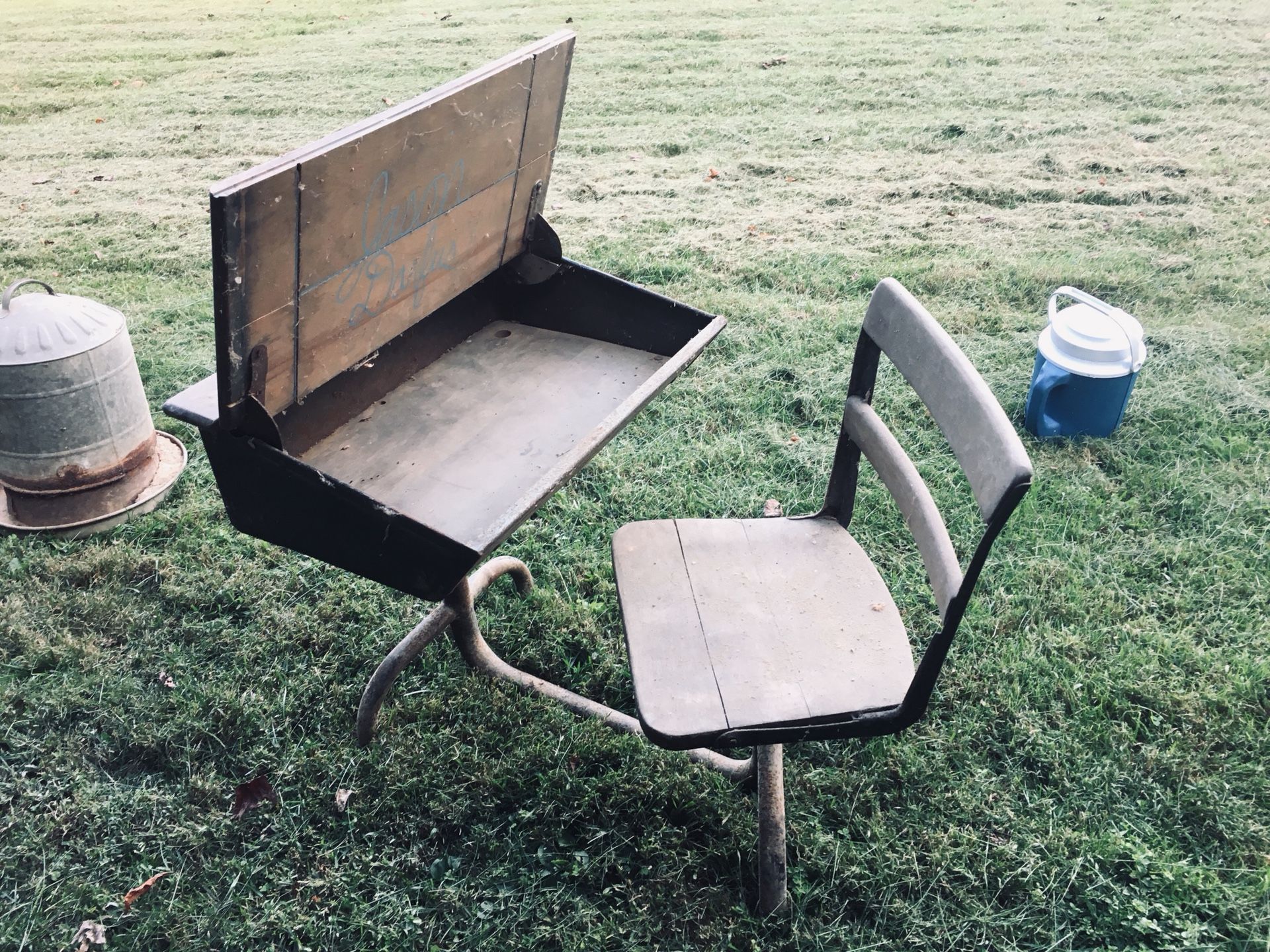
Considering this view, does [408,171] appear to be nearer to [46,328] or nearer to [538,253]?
[538,253]

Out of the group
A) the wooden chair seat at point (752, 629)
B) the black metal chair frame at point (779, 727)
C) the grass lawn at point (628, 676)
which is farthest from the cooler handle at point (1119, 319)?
the wooden chair seat at point (752, 629)

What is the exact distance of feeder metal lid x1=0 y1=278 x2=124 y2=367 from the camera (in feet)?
9.89

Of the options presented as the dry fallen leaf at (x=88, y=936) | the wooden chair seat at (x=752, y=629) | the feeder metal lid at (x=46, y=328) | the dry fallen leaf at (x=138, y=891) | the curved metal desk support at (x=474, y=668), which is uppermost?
the wooden chair seat at (x=752, y=629)

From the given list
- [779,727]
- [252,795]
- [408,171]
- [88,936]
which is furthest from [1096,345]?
[88,936]

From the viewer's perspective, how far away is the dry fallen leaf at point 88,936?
2.05m

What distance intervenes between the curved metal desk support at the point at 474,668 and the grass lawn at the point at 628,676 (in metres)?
0.06

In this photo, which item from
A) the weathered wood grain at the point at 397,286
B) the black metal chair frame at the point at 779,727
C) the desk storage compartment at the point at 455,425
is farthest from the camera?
the weathered wood grain at the point at 397,286

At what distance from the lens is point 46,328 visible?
10.0 feet

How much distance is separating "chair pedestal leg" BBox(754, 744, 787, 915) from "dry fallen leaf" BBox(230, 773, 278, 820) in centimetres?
→ 123

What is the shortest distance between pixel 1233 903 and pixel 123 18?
39.7 ft

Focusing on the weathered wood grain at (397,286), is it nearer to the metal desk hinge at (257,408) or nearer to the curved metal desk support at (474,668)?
the metal desk hinge at (257,408)

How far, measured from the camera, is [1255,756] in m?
2.43

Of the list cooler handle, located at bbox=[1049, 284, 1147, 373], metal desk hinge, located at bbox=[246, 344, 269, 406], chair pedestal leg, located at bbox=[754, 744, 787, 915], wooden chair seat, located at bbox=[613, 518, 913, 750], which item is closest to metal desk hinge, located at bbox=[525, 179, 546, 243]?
wooden chair seat, located at bbox=[613, 518, 913, 750]

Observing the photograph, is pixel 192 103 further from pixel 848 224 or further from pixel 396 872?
pixel 396 872
